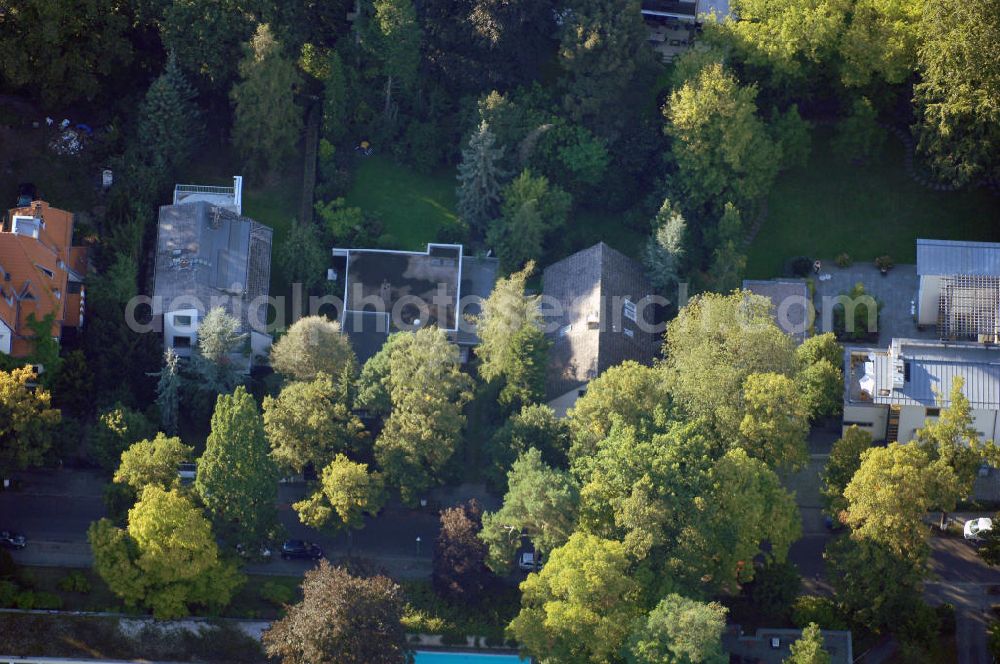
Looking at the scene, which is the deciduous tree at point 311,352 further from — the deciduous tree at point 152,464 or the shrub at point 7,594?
the shrub at point 7,594

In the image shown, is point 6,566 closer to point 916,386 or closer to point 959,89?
point 916,386

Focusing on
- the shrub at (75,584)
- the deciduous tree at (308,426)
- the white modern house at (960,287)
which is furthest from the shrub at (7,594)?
the white modern house at (960,287)

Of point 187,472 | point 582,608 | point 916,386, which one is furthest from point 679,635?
point 187,472

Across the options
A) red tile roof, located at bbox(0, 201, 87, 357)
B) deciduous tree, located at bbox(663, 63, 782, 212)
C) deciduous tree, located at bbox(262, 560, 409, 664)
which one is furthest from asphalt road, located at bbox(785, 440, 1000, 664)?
red tile roof, located at bbox(0, 201, 87, 357)

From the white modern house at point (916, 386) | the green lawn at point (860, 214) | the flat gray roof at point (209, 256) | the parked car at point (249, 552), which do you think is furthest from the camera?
the green lawn at point (860, 214)

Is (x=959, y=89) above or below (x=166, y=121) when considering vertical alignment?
above
